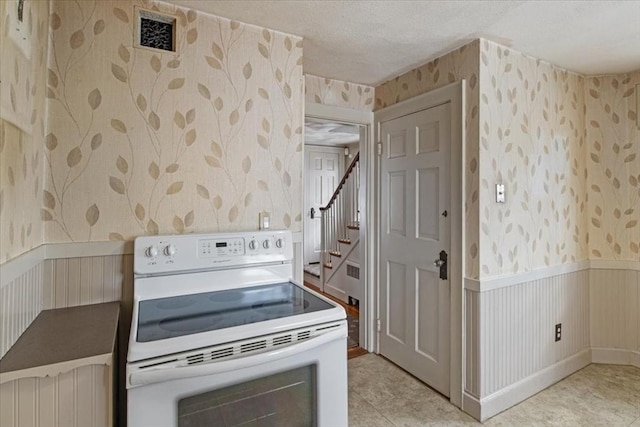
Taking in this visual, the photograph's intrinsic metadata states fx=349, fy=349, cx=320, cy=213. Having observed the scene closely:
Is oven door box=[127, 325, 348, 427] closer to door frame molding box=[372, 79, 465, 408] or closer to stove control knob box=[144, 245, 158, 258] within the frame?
stove control knob box=[144, 245, 158, 258]

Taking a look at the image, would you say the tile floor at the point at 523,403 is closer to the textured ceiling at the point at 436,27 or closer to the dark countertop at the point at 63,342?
the dark countertop at the point at 63,342

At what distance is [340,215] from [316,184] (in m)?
1.44

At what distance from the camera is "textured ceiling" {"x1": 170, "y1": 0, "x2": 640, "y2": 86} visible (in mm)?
1747

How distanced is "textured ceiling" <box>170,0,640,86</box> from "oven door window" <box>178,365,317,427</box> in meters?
1.71

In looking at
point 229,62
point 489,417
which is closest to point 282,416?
point 489,417

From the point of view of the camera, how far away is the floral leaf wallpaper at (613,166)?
106 inches

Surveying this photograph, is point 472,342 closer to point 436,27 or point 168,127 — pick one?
point 436,27

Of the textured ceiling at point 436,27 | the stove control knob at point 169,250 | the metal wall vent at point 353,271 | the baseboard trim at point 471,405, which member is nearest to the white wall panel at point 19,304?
the stove control knob at point 169,250

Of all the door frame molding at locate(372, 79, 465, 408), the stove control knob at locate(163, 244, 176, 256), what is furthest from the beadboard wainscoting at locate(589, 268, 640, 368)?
the stove control knob at locate(163, 244, 176, 256)

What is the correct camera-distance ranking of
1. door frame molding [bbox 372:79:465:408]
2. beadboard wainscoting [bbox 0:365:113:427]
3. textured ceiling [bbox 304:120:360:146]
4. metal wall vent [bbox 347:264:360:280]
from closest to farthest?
beadboard wainscoting [bbox 0:365:113:427] → door frame molding [bbox 372:79:465:408] → metal wall vent [bbox 347:264:360:280] → textured ceiling [bbox 304:120:360:146]

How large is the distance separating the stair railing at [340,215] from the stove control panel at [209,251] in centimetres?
279

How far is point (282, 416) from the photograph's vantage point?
1310 millimetres

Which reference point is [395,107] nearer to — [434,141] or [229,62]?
[434,141]

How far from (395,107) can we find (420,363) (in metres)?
1.94
